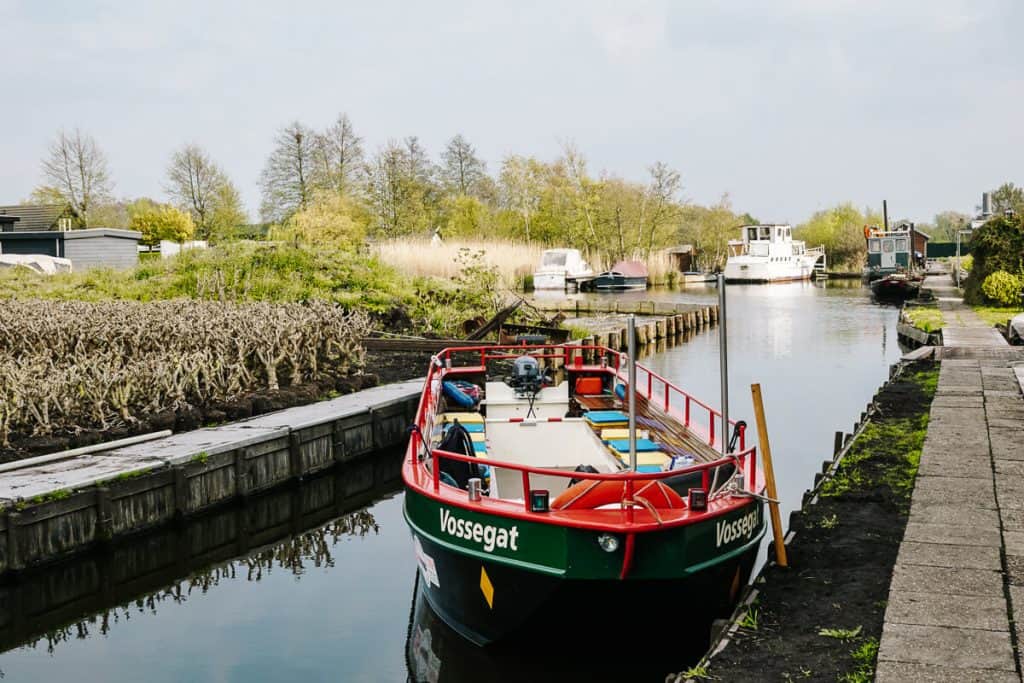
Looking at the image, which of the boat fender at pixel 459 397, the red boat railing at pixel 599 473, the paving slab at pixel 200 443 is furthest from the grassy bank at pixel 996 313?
the paving slab at pixel 200 443

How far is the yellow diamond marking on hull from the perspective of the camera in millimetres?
7839

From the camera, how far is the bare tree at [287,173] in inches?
2603

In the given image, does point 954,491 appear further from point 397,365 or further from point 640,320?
point 640,320

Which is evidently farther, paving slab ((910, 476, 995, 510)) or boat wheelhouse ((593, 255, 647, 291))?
boat wheelhouse ((593, 255, 647, 291))

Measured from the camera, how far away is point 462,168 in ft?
260

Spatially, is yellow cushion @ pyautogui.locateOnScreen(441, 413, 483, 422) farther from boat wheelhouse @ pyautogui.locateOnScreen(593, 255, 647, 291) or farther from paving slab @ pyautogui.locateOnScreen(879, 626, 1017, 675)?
boat wheelhouse @ pyautogui.locateOnScreen(593, 255, 647, 291)

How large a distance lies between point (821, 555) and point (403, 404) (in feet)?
32.1

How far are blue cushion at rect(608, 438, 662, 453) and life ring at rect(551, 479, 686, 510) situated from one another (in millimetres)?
3307

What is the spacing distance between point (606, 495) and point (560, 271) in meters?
49.7

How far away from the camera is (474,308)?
2920 cm

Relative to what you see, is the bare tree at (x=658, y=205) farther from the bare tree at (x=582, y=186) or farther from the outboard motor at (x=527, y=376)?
the outboard motor at (x=527, y=376)

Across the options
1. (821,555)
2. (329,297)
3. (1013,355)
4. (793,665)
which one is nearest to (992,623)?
(793,665)

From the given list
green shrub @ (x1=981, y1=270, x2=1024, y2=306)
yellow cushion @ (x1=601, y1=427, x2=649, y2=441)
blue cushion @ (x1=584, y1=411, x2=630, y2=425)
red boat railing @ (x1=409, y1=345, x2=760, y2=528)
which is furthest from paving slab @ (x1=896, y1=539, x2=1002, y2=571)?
green shrub @ (x1=981, y1=270, x2=1024, y2=306)

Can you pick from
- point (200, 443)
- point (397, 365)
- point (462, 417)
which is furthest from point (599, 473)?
point (397, 365)
